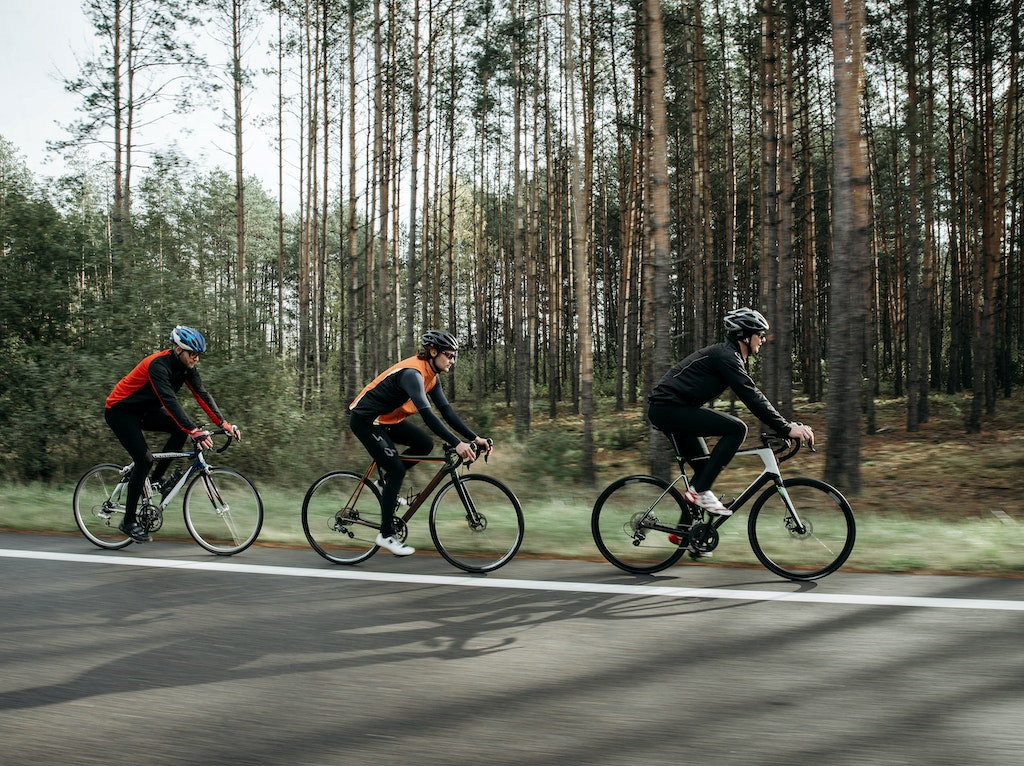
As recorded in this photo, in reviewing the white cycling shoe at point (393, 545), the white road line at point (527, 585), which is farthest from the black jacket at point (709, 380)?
the white cycling shoe at point (393, 545)

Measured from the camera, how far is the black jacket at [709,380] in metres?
5.68

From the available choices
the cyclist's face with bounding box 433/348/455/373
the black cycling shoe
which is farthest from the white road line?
the cyclist's face with bounding box 433/348/455/373

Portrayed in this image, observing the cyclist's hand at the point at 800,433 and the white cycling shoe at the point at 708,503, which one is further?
the white cycling shoe at the point at 708,503

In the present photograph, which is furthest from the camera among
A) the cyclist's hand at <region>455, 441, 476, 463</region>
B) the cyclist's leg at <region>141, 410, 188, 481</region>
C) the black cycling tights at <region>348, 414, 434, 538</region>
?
the cyclist's leg at <region>141, 410, 188, 481</region>

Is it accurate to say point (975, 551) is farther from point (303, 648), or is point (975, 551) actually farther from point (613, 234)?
point (613, 234)

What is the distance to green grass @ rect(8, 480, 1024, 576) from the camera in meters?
6.02

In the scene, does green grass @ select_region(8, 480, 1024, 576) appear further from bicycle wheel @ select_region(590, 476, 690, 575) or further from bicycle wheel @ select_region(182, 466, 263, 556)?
bicycle wheel @ select_region(590, 476, 690, 575)

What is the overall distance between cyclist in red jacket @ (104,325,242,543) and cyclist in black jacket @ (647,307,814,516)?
158 inches

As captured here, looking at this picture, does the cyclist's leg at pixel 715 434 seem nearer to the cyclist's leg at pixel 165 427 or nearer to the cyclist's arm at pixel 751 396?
the cyclist's arm at pixel 751 396

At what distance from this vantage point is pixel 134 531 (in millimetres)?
7129

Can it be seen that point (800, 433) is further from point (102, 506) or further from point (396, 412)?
point (102, 506)

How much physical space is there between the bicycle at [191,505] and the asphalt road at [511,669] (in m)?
0.96

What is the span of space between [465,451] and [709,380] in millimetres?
2073

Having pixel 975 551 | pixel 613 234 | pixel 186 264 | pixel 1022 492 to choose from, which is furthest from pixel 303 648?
pixel 613 234
